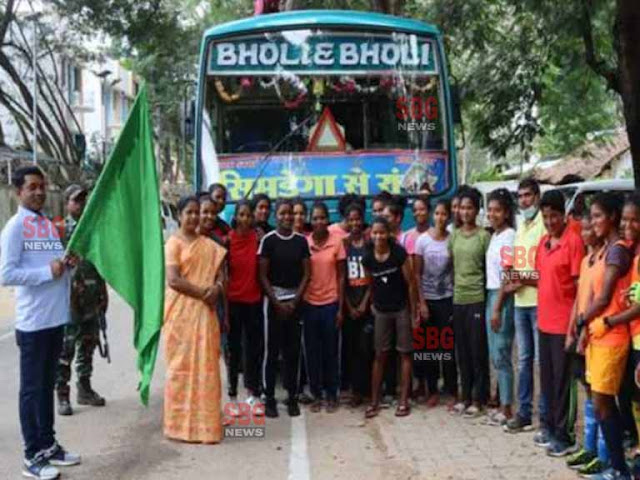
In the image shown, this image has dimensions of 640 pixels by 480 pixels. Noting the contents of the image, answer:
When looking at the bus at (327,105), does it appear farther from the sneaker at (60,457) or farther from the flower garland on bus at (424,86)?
the sneaker at (60,457)

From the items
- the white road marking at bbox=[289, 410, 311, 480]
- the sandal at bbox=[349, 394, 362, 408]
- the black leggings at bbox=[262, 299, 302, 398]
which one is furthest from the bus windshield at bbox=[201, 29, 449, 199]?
the white road marking at bbox=[289, 410, 311, 480]

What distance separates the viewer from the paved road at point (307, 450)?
5156mm

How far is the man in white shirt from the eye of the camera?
5.00m

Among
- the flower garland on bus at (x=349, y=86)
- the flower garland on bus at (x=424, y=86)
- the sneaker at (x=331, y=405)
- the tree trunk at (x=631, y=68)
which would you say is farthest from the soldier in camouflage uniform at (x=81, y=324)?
the tree trunk at (x=631, y=68)

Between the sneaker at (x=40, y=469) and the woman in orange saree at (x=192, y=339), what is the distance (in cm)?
100

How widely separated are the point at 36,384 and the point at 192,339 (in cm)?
112

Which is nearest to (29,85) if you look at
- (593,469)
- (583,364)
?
(583,364)

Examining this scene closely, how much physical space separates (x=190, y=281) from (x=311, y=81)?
9.83ft

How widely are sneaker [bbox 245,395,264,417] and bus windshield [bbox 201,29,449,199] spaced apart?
2286 mm

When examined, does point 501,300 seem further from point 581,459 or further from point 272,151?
point 272,151

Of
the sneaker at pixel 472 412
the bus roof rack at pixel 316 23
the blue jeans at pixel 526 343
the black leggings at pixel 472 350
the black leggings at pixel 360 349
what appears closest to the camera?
the blue jeans at pixel 526 343

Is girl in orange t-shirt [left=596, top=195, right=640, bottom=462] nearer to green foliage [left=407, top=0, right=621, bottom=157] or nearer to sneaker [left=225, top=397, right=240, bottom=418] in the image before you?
sneaker [left=225, top=397, right=240, bottom=418]

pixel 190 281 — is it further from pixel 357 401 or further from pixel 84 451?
pixel 357 401

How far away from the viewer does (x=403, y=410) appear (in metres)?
6.48
